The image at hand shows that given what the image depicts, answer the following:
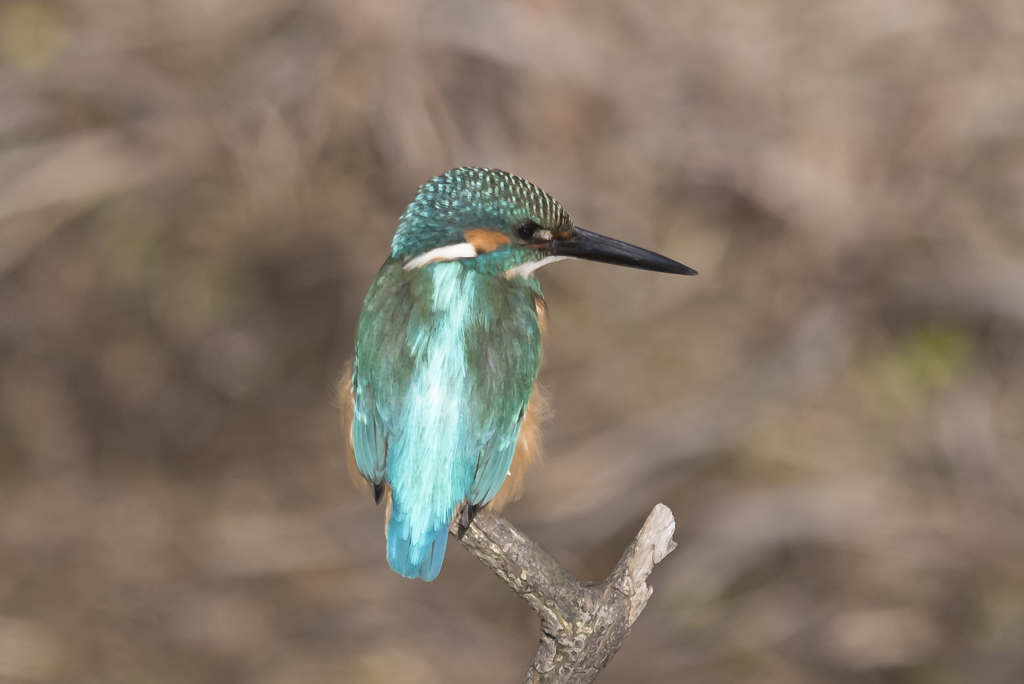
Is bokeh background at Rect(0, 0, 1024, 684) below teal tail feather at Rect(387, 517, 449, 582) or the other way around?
the other way around

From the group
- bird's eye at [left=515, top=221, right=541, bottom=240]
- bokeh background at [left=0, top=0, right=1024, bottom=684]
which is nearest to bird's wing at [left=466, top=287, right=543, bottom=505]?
bird's eye at [left=515, top=221, right=541, bottom=240]

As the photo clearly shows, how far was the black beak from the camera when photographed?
170 centimetres

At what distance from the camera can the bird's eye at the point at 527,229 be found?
1.64 m

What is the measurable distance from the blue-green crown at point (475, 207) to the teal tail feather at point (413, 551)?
51cm

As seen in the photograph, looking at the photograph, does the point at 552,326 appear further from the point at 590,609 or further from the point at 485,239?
the point at 590,609

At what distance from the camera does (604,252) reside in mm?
1726

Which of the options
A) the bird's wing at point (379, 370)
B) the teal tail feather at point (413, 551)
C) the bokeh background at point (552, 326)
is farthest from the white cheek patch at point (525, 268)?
the bokeh background at point (552, 326)

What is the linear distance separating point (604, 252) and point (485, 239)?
0.22 metres

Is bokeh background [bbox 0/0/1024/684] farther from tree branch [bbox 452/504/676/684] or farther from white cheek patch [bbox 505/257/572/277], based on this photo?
tree branch [bbox 452/504/676/684]

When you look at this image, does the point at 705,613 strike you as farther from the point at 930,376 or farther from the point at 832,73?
the point at 832,73

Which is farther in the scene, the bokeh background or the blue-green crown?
the bokeh background

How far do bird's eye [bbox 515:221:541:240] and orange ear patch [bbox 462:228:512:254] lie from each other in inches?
1.0

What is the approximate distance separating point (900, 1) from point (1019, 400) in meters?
1.68

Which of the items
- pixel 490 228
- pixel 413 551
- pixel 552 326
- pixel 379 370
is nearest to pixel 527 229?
pixel 490 228
